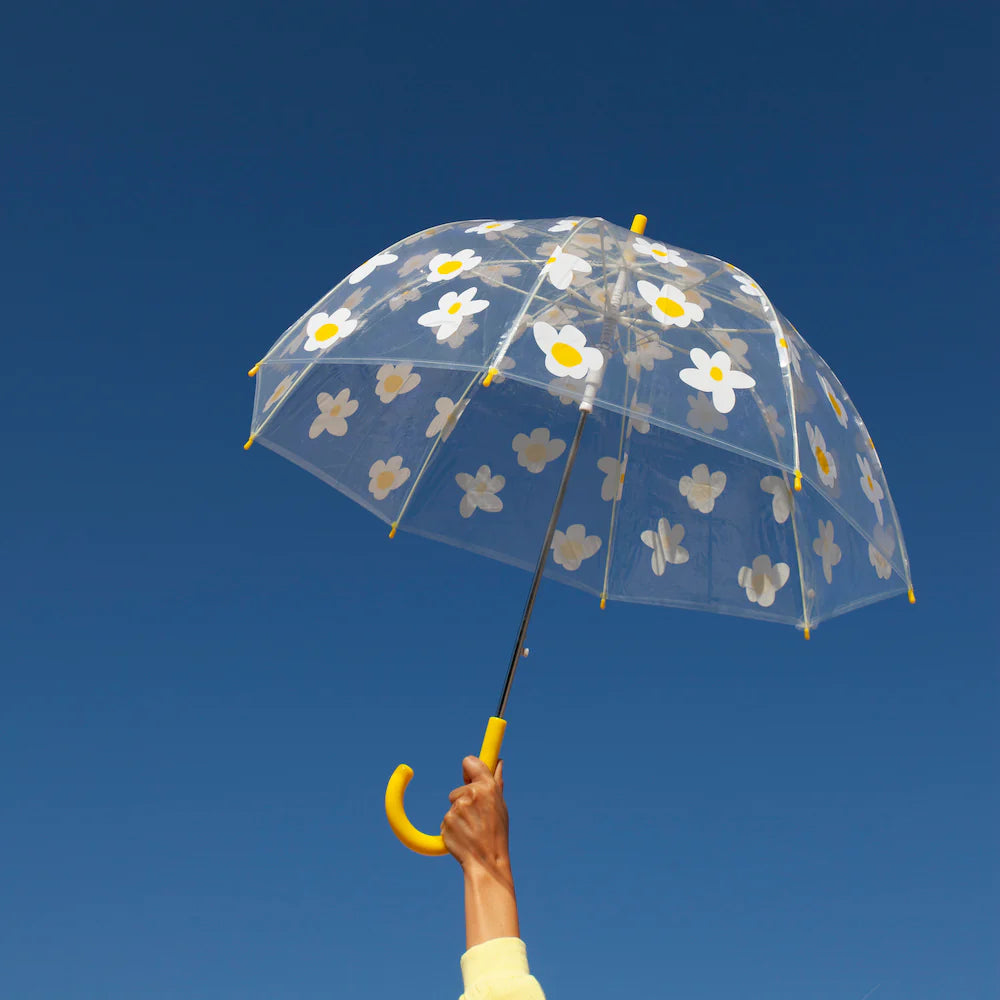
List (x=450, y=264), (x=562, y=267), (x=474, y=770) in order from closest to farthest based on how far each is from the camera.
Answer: (x=474, y=770)
(x=562, y=267)
(x=450, y=264)

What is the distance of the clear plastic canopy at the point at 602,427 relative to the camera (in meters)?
3.26

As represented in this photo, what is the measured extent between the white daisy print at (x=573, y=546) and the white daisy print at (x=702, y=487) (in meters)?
0.37

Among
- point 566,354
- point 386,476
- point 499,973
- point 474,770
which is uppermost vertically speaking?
point 386,476

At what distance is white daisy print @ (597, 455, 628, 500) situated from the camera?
401 centimetres

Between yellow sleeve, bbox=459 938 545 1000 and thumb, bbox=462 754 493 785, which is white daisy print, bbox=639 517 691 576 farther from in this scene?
yellow sleeve, bbox=459 938 545 1000

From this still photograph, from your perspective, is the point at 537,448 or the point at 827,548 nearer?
the point at 827,548

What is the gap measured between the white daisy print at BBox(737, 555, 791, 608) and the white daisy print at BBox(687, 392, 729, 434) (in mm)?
855

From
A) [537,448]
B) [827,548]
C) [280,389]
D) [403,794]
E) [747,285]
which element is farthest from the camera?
[537,448]

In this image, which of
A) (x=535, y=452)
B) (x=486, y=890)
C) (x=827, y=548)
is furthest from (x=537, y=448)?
(x=486, y=890)

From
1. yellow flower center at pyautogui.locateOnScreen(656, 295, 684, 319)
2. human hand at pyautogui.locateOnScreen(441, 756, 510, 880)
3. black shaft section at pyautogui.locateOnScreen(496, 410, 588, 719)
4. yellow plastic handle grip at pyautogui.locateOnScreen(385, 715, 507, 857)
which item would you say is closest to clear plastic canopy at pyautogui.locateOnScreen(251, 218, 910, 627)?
yellow flower center at pyautogui.locateOnScreen(656, 295, 684, 319)

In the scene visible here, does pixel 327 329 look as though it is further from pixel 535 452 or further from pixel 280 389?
pixel 535 452

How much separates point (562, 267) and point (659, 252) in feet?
1.24

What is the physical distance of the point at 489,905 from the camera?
2.17 metres

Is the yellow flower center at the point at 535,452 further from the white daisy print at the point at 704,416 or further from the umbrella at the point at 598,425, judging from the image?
the white daisy print at the point at 704,416
